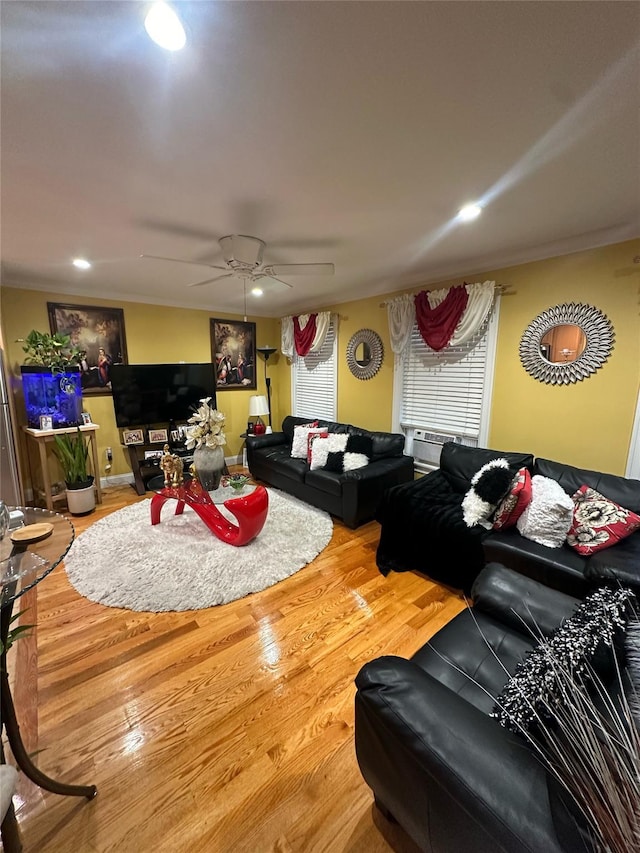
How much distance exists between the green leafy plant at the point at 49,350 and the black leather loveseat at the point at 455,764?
4.06 meters

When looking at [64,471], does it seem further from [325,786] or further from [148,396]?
[325,786]

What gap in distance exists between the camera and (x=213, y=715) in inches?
61.1

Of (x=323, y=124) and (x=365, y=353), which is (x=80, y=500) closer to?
(x=365, y=353)

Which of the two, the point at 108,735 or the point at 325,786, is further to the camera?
the point at 108,735

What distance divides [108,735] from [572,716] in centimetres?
182

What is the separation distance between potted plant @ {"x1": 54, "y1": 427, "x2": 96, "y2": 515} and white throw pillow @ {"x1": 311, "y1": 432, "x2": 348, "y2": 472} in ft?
8.14

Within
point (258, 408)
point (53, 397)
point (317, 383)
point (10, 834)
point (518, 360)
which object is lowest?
point (10, 834)

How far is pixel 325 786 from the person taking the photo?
1.29 m

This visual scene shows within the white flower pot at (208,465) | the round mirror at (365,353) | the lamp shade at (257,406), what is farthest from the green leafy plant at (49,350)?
the round mirror at (365,353)

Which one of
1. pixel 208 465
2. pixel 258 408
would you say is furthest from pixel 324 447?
pixel 258 408

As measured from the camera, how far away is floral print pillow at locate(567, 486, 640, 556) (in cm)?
192

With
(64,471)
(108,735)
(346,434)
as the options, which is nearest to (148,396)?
(64,471)

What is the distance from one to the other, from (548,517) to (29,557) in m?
2.64

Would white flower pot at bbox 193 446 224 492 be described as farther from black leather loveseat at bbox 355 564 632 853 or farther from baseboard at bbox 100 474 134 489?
black leather loveseat at bbox 355 564 632 853
